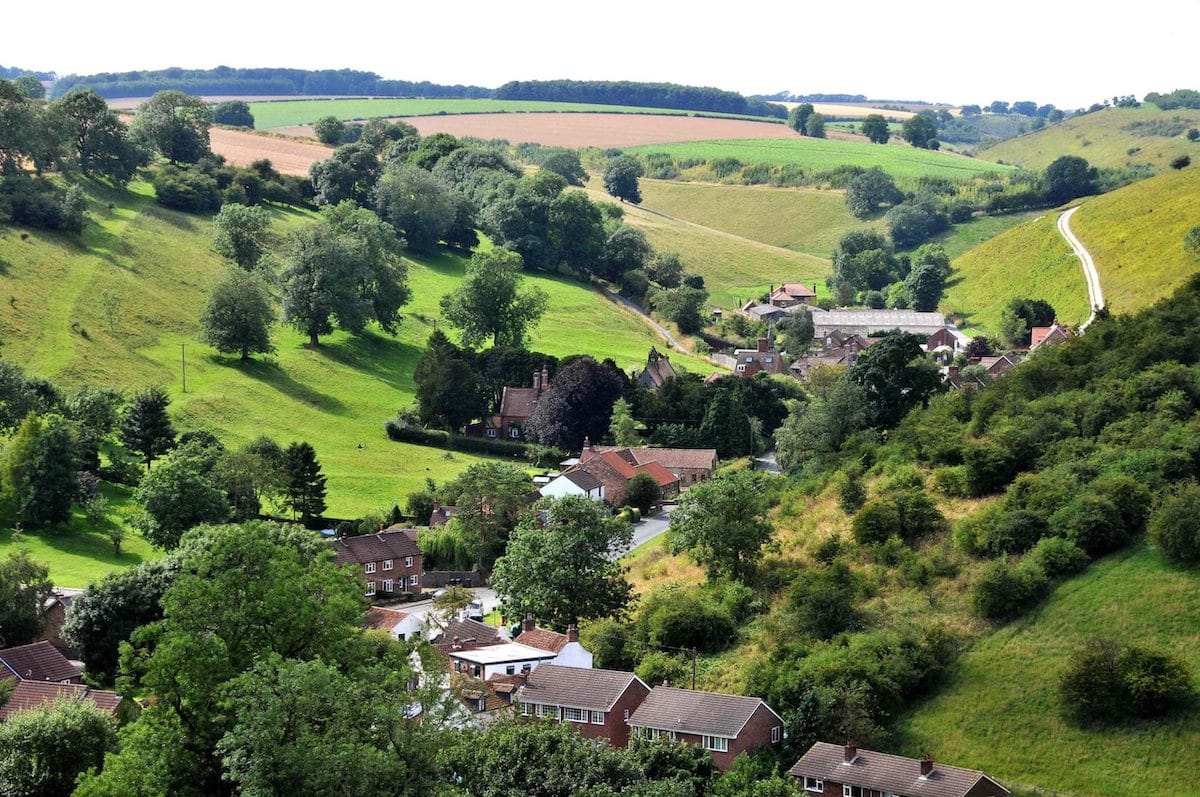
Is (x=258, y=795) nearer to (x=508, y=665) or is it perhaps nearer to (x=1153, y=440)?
(x=508, y=665)

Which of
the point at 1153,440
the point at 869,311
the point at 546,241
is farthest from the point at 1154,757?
the point at 546,241

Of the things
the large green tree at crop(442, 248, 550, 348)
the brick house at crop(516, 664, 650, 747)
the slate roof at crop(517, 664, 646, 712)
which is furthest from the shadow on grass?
the brick house at crop(516, 664, 650, 747)

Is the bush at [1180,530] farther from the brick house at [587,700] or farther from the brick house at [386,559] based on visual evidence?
the brick house at [386,559]

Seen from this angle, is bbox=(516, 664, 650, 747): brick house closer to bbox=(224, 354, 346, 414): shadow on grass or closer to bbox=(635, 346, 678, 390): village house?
bbox=(224, 354, 346, 414): shadow on grass

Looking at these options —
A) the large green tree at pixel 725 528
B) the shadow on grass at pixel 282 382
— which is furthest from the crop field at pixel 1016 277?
the shadow on grass at pixel 282 382

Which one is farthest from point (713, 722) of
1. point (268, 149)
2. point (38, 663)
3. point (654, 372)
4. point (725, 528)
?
point (268, 149)

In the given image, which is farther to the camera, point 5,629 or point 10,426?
point 10,426
